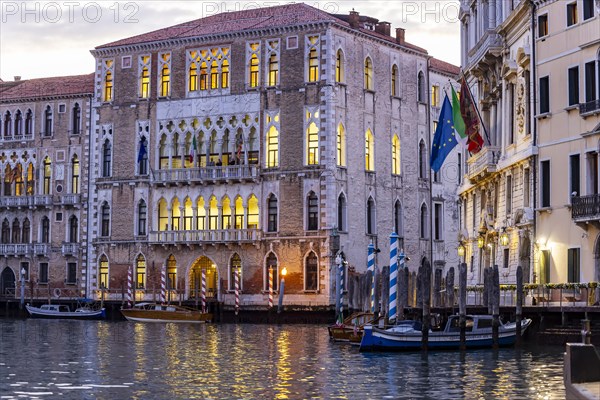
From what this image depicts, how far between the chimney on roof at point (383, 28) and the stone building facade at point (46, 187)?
44.7ft

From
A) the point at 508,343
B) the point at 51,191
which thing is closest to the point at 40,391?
the point at 508,343

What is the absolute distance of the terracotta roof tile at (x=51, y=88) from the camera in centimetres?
5875

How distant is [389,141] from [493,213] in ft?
51.4

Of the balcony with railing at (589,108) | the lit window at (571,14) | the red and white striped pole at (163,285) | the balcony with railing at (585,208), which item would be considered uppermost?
the lit window at (571,14)

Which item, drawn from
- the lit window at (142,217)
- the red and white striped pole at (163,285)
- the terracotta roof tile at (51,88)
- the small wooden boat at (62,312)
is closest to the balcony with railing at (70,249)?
the lit window at (142,217)

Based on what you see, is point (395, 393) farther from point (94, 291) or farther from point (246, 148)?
point (94, 291)

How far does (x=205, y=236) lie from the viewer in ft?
173

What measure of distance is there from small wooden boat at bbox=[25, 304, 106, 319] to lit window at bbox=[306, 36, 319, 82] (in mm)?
13067

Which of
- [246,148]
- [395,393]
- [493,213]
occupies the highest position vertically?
[246,148]

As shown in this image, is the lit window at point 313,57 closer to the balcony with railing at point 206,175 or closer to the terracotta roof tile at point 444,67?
the balcony with railing at point 206,175

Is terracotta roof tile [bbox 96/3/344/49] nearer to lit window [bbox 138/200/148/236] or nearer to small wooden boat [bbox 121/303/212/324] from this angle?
lit window [bbox 138/200/148/236]

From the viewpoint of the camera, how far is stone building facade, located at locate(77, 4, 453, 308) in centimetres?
5097

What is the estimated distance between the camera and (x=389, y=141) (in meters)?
53.8

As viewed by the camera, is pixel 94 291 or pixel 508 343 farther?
pixel 94 291
